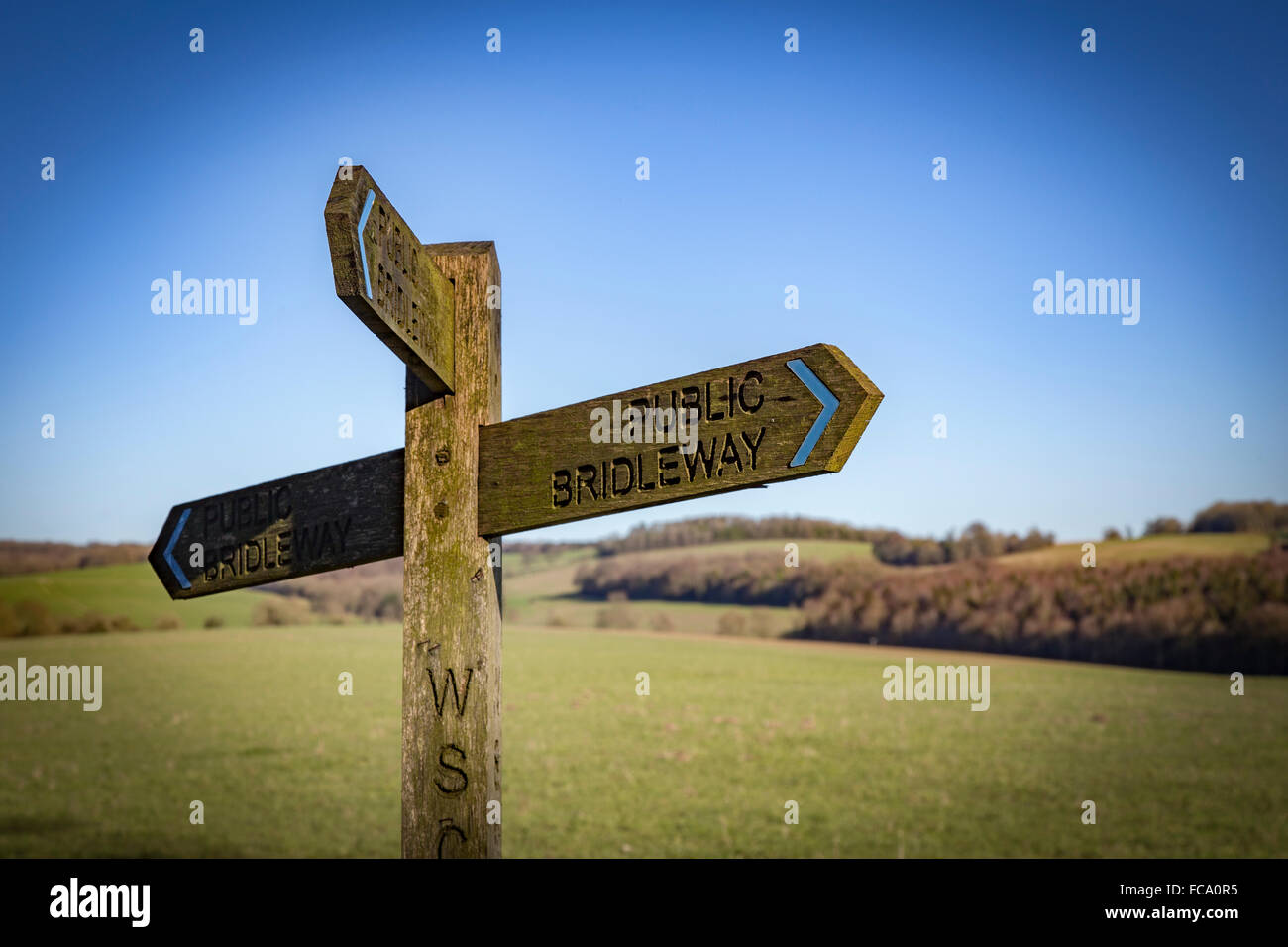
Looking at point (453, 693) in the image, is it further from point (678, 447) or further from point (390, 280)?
point (390, 280)

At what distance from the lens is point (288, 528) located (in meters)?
3.06

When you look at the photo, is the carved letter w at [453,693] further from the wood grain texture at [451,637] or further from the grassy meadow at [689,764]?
the grassy meadow at [689,764]

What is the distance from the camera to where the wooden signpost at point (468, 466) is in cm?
225

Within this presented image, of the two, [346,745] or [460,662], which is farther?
[346,745]

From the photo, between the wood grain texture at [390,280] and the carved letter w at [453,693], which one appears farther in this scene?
the carved letter w at [453,693]

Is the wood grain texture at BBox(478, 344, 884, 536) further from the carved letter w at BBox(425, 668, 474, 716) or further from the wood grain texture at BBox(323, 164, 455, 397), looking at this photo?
the carved letter w at BBox(425, 668, 474, 716)

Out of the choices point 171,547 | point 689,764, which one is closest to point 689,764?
point 689,764

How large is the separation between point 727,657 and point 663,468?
Answer: 20.7 meters

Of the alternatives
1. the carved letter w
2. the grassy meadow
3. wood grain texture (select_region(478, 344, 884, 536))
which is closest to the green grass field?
the grassy meadow

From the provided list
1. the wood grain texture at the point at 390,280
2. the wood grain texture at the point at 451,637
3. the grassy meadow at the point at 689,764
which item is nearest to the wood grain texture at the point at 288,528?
the wood grain texture at the point at 451,637

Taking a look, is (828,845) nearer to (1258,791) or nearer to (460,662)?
(1258,791)

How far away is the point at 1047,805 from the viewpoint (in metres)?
11.4
